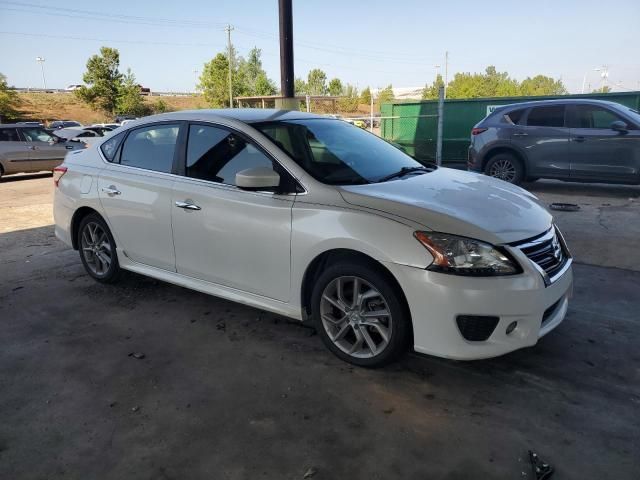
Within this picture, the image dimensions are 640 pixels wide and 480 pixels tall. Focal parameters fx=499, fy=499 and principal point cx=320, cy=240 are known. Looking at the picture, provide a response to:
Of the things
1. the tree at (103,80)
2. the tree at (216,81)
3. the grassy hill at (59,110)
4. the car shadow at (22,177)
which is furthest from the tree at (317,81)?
the car shadow at (22,177)

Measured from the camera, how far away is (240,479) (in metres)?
2.28

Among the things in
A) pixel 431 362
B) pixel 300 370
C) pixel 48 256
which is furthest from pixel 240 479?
pixel 48 256

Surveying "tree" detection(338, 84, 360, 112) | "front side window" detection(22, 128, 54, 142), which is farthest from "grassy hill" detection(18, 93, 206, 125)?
"front side window" detection(22, 128, 54, 142)

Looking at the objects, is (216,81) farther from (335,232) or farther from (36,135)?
(335,232)

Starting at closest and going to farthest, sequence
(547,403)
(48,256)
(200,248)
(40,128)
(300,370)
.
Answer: (547,403), (300,370), (200,248), (48,256), (40,128)

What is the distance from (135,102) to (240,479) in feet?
168

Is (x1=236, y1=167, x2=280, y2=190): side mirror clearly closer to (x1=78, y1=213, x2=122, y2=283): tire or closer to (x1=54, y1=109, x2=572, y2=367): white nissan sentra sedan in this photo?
(x1=54, y1=109, x2=572, y2=367): white nissan sentra sedan

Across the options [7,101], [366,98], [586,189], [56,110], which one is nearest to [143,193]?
[586,189]

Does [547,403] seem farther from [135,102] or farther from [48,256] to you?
[135,102]

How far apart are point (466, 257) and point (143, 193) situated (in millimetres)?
2695

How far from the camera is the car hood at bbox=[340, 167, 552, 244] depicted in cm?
288

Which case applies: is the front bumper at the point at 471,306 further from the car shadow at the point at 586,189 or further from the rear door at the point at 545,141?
the car shadow at the point at 586,189

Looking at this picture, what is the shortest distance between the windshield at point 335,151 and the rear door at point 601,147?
5.97m

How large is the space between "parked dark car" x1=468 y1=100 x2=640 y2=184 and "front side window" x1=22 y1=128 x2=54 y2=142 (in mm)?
12321
